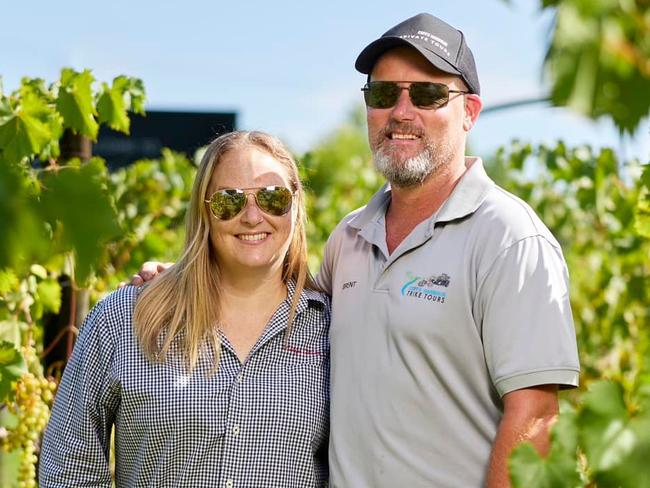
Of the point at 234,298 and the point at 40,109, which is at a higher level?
the point at 40,109

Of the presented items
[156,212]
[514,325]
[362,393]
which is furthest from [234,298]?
[156,212]

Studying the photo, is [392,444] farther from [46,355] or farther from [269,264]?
[46,355]

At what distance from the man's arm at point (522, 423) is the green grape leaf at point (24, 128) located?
1.68 m

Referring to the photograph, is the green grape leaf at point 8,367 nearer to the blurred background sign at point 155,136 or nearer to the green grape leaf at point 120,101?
the green grape leaf at point 120,101

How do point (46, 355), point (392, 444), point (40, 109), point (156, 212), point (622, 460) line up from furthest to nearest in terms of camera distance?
point (156, 212) → point (46, 355) → point (40, 109) → point (392, 444) → point (622, 460)

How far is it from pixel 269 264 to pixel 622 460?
6.11 feet

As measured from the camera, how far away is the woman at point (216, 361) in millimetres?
2562

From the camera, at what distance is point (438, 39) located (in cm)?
273

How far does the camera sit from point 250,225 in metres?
2.68

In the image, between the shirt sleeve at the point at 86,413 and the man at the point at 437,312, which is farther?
the shirt sleeve at the point at 86,413

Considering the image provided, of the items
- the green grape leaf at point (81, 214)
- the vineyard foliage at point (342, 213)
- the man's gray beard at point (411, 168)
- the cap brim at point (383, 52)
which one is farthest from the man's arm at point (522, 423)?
the green grape leaf at point (81, 214)

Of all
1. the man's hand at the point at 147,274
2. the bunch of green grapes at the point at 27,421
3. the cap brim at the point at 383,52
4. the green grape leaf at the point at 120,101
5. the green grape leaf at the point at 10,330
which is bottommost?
the bunch of green grapes at the point at 27,421

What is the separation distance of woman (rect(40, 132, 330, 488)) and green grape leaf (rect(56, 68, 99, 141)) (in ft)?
2.57

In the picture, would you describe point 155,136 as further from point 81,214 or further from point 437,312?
point 81,214
